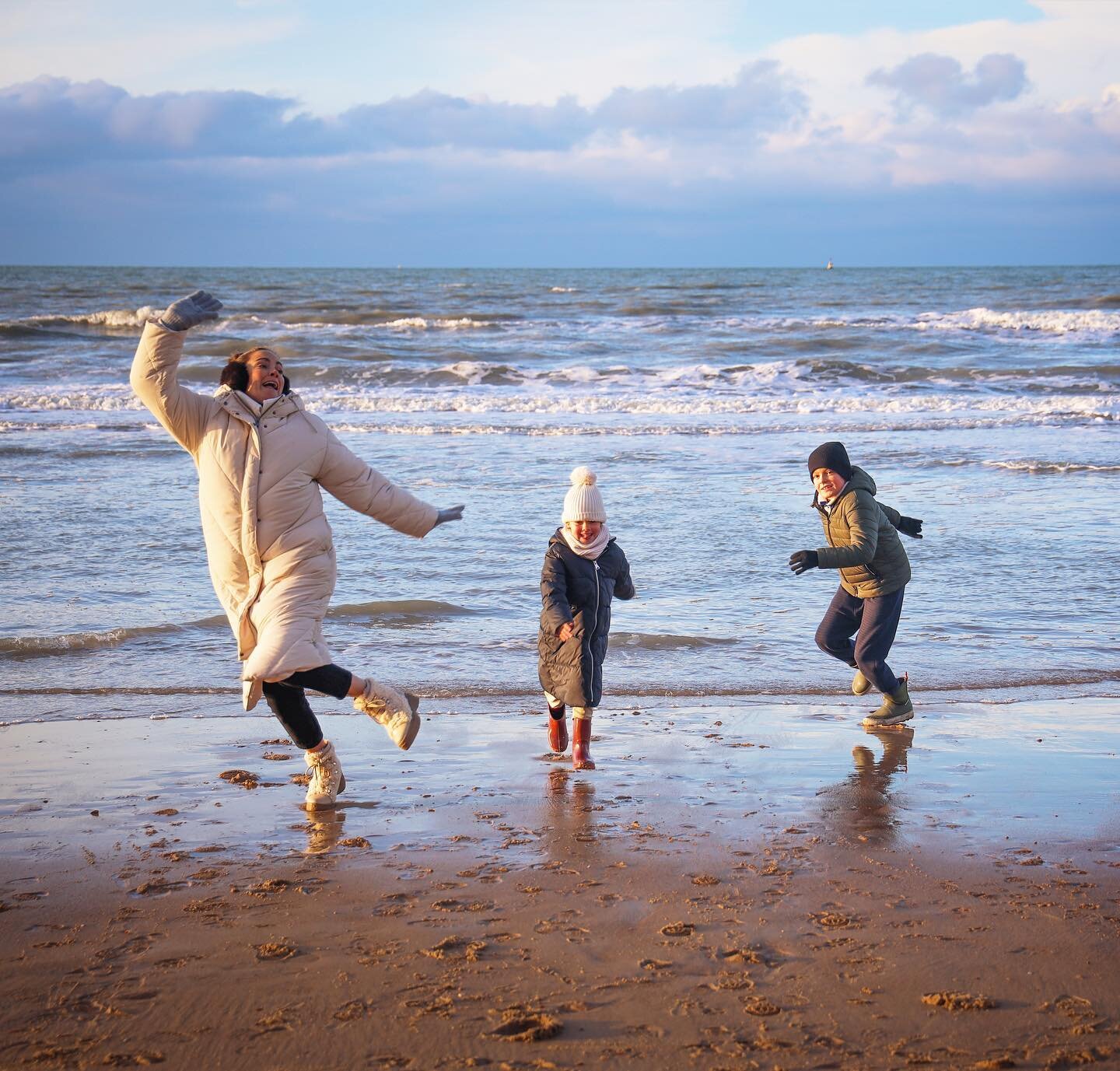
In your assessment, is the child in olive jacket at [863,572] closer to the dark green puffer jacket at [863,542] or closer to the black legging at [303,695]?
the dark green puffer jacket at [863,542]

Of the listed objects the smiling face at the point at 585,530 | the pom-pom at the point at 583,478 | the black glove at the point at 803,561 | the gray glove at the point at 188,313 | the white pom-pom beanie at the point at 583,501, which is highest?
the gray glove at the point at 188,313

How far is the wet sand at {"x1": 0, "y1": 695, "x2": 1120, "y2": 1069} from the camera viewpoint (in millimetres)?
2750

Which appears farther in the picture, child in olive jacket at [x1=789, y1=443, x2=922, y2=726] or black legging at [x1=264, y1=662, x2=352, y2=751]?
child in olive jacket at [x1=789, y1=443, x2=922, y2=726]

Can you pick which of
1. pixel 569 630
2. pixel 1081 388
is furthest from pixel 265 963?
pixel 1081 388

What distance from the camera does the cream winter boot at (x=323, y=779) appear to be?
4.33 meters

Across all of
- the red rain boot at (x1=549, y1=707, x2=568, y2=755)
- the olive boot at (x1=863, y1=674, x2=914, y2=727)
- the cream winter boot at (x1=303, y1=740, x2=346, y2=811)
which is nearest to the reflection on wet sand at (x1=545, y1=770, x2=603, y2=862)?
the red rain boot at (x1=549, y1=707, x2=568, y2=755)

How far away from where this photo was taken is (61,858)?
12.5ft

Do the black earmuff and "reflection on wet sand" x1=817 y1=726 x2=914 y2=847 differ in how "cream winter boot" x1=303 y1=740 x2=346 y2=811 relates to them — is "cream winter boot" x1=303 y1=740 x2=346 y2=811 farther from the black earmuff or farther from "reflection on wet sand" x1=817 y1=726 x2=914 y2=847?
"reflection on wet sand" x1=817 y1=726 x2=914 y2=847

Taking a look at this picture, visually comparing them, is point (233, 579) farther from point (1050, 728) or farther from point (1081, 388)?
point (1081, 388)

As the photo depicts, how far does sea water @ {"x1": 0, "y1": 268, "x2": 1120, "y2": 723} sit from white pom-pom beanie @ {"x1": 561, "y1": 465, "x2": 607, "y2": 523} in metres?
1.33

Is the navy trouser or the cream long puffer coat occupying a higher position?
the cream long puffer coat

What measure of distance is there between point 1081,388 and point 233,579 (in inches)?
799

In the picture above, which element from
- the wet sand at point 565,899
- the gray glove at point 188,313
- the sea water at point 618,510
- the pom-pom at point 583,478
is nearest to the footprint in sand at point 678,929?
the wet sand at point 565,899

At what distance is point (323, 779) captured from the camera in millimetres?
4344
